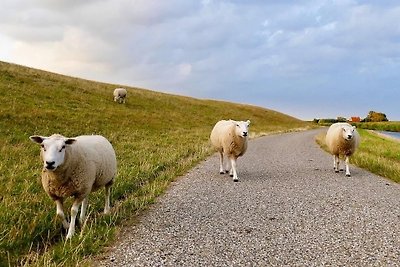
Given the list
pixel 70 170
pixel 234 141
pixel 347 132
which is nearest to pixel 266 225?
pixel 70 170

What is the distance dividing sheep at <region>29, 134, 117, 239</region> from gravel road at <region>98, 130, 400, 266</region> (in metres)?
1.07

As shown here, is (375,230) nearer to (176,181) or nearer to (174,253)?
(174,253)

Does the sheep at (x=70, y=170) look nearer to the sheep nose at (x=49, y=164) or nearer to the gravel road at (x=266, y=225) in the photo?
the sheep nose at (x=49, y=164)

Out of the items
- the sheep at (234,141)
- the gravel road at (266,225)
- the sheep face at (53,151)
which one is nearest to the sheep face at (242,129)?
the sheep at (234,141)

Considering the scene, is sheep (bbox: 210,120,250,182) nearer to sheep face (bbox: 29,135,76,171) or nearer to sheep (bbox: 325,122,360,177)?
sheep (bbox: 325,122,360,177)

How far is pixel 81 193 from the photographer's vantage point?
23.8 feet

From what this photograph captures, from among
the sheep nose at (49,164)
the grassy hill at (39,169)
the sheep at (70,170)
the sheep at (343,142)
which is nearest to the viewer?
the grassy hill at (39,169)

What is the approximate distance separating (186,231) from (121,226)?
3.84 ft

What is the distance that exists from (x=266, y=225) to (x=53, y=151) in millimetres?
4027

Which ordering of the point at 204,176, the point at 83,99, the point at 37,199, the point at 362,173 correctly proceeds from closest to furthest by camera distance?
the point at 37,199, the point at 204,176, the point at 362,173, the point at 83,99

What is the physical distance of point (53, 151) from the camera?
261 inches

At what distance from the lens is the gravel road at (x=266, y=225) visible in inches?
237

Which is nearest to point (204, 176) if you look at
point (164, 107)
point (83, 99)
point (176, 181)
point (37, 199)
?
point (176, 181)

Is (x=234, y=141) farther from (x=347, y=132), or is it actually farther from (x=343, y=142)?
(x=343, y=142)
